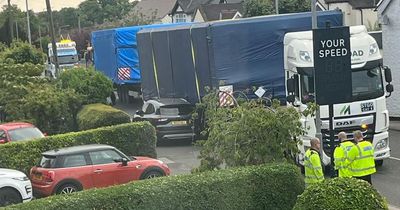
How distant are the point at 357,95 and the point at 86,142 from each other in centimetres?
780

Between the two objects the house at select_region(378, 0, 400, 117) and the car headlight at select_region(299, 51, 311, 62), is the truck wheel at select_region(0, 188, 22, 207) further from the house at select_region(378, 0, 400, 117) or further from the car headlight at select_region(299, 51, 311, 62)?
the house at select_region(378, 0, 400, 117)

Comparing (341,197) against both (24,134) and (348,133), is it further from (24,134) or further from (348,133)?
(24,134)

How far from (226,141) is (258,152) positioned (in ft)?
1.92

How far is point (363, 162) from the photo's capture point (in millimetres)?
13008

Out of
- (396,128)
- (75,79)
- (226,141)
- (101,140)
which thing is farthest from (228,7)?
(226,141)

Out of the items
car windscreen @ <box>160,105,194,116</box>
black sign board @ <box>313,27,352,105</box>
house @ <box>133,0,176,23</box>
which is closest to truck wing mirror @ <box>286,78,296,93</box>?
black sign board @ <box>313,27,352,105</box>

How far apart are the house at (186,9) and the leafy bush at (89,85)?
51.3m

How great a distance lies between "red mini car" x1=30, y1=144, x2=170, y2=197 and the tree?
1331 inches

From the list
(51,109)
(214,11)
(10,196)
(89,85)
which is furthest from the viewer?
(214,11)

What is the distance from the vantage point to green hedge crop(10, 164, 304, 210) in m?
9.62

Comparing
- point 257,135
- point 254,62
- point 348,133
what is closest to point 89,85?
point 254,62

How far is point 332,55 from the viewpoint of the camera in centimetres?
1149

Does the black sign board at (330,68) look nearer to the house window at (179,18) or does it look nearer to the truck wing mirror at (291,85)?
the truck wing mirror at (291,85)

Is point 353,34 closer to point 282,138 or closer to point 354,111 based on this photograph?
point 354,111
